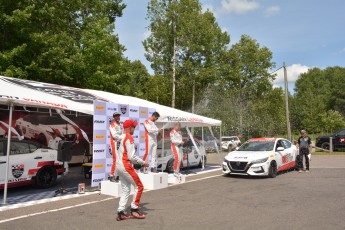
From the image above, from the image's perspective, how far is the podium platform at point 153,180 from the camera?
34.6ft

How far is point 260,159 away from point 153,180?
4.25m

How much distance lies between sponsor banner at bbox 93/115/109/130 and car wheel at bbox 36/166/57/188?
2163mm

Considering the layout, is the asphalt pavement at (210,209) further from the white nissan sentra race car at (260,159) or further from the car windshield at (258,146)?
the car windshield at (258,146)

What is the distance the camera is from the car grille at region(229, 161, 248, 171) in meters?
12.7

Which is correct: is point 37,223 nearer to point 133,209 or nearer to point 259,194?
point 133,209

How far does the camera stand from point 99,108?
1020 centimetres

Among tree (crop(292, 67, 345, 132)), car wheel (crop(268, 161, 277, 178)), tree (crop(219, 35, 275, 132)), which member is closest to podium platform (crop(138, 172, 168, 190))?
car wheel (crop(268, 161, 277, 178))

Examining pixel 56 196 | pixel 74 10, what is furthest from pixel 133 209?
pixel 74 10

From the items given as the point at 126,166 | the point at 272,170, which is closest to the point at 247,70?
the point at 272,170

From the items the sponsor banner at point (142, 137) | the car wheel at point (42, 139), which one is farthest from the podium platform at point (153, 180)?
the car wheel at point (42, 139)

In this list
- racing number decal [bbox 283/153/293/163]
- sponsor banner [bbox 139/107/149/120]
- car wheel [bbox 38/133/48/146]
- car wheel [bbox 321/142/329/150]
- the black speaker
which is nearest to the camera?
the black speaker

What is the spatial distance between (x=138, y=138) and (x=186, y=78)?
26646 millimetres

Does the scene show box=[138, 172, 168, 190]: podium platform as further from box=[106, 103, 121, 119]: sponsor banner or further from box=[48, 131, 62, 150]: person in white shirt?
box=[48, 131, 62, 150]: person in white shirt

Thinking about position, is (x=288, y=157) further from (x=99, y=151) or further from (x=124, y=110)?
(x=99, y=151)
